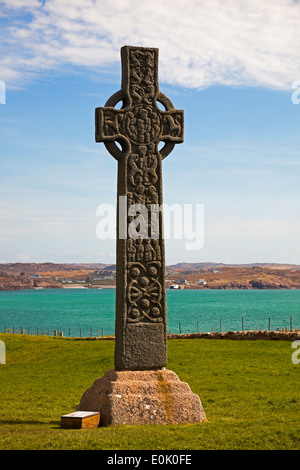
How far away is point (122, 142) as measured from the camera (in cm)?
1147

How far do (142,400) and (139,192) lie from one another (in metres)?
3.92

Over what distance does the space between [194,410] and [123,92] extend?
20.8 feet

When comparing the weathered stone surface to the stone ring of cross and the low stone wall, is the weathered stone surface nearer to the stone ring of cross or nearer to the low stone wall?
the stone ring of cross

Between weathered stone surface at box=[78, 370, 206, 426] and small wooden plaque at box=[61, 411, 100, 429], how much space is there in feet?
0.63

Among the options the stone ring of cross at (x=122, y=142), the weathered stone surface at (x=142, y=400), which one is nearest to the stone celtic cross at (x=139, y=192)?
the stone ring of cross at (x=122, y=142)

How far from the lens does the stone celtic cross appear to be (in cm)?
1102

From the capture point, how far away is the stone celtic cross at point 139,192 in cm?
1102

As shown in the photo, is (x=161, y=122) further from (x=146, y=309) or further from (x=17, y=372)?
(x=17, y=372)

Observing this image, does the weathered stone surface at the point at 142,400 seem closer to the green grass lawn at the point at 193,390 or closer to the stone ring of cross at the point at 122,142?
the green grass lawn at the point at 193,390

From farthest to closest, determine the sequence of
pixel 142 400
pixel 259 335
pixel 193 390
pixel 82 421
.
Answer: pixel 259 335 → pixel 193 390 → pixel 142 400 → pixel 82 421

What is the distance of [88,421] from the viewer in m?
10.1

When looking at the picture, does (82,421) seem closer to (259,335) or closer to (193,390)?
(193,390)

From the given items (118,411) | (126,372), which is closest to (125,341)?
(126,372)

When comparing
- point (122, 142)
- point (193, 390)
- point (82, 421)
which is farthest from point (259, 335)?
point (82, 421)
